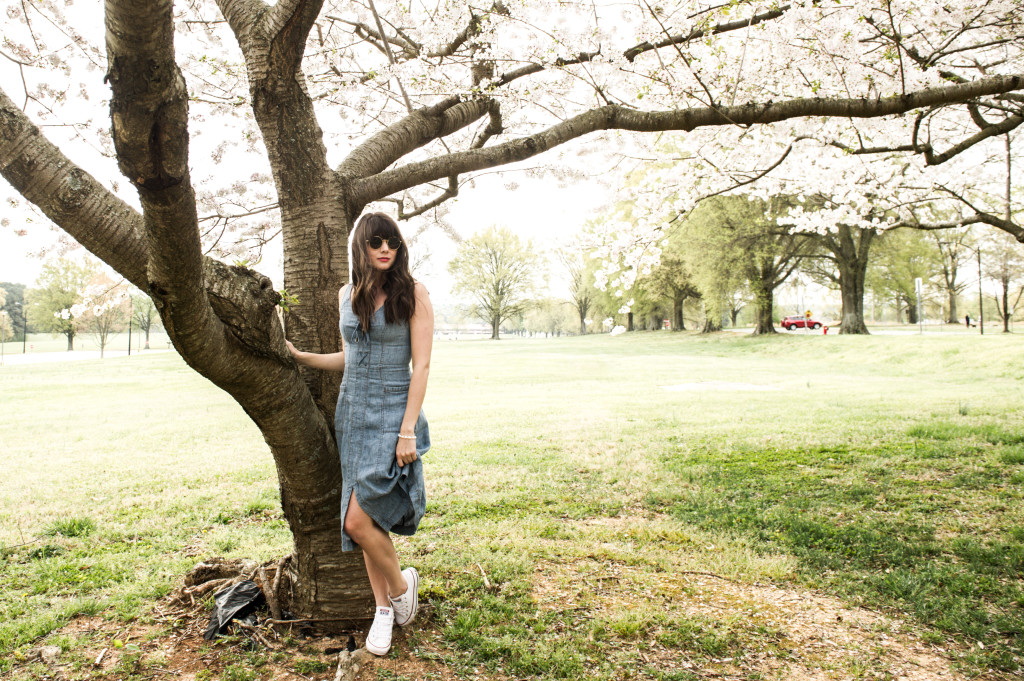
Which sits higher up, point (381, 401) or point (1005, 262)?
point (1005, 262)

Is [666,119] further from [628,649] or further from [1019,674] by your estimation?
[1019,674]

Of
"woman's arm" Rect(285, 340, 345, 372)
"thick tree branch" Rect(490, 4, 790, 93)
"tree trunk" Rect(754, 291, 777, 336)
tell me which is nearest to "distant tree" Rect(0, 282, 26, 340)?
"tree trunk" Rect(754, 291, 777, 336)

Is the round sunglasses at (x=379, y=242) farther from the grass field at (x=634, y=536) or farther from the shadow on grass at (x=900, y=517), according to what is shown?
the shadow on grass at (x=900, y=517)

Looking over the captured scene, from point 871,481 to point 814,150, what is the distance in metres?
4.52

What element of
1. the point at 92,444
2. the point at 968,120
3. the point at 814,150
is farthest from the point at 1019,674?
the point at 92,444

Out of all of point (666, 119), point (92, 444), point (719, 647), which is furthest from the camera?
point (92, 444)

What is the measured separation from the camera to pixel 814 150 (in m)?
7.57

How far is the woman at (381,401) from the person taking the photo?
2.60 meters

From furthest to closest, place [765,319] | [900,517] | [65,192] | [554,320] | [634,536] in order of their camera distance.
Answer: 1. [554,320]
2. [765,319]
3. [900,517]
4. [634,536]
5. [65,192]

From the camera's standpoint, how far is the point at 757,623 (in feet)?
9.75

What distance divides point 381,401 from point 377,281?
569 mm

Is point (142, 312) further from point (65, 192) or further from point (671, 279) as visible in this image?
point (65, 192)

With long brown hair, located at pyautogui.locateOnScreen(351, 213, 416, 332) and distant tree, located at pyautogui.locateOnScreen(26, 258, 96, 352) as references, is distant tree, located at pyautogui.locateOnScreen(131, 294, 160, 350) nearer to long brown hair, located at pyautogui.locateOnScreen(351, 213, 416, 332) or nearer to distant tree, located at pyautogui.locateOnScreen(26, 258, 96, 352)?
distant tree, located at pyautogui.locateOnScreen(26, 258, 96, 352)

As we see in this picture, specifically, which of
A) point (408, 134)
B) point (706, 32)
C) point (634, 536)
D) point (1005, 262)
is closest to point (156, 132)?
point (408, 134)
